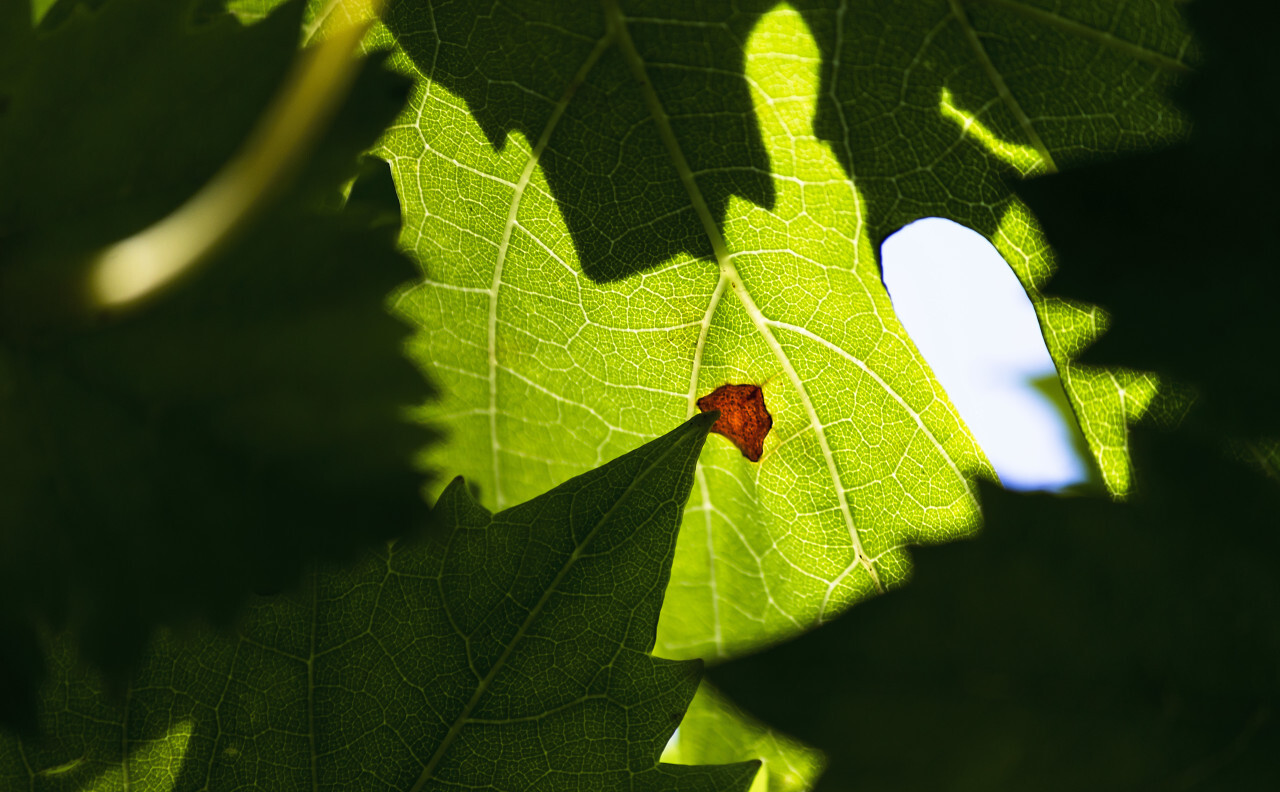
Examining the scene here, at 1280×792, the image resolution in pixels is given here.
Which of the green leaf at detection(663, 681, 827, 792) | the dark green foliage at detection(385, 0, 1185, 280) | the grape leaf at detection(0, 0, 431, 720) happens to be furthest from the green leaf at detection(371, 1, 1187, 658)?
the grape leaf at detection(0, 0, 431, 720)

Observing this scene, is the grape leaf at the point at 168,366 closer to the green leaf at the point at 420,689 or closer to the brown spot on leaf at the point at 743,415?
the green leaf at the point at 420,689

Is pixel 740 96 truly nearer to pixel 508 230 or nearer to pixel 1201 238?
pixel 508 230

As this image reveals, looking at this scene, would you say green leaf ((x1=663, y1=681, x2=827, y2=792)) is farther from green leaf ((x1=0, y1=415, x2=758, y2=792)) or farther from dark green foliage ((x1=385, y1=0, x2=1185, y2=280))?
dark green foliage ((x1=385, y1=0, x2=1185, y2=280))

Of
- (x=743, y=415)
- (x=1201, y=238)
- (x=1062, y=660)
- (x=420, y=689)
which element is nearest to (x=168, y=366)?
(x=420, y=689)

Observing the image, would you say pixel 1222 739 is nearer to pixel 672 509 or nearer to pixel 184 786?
pixel 672 509

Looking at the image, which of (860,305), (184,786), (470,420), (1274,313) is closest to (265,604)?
(184,786)
